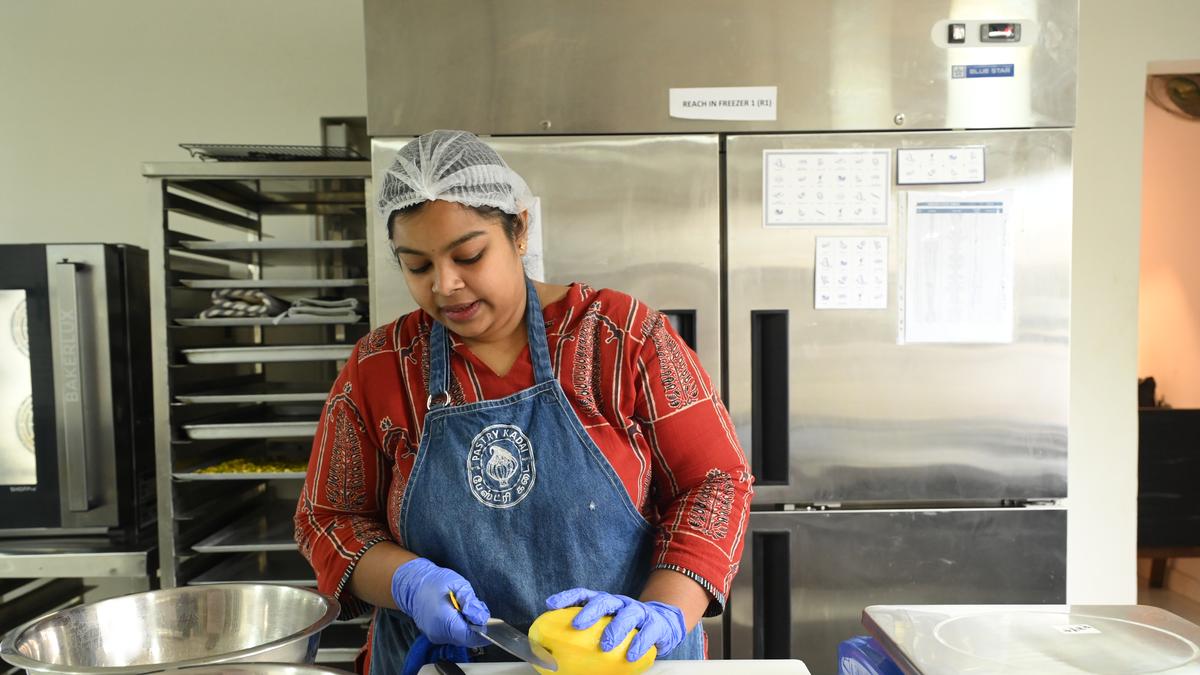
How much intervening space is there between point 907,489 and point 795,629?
44 cm

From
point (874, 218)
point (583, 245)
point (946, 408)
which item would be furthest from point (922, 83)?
point (583, 245)

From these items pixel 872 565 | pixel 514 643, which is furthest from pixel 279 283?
pixel 872 565

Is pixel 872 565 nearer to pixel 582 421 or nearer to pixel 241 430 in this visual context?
pixel 582 421

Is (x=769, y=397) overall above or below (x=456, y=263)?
below

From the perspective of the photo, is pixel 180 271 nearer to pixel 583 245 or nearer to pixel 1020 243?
pixel 583 245

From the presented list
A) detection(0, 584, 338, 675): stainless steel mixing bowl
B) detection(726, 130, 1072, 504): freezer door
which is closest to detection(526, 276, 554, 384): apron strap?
detection(0, 584, 338, 675): stainless steel mixing bowl

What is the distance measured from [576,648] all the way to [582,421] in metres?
0.42

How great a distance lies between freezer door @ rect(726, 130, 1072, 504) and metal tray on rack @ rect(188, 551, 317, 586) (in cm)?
137

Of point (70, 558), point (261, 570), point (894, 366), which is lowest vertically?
point (261, 570)

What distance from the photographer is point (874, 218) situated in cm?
190

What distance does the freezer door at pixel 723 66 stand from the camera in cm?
188

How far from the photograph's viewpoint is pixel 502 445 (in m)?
1.24

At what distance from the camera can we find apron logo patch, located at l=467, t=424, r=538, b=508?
48.4 inches

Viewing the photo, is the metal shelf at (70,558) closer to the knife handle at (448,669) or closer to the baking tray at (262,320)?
the baking tray at (262,320)
